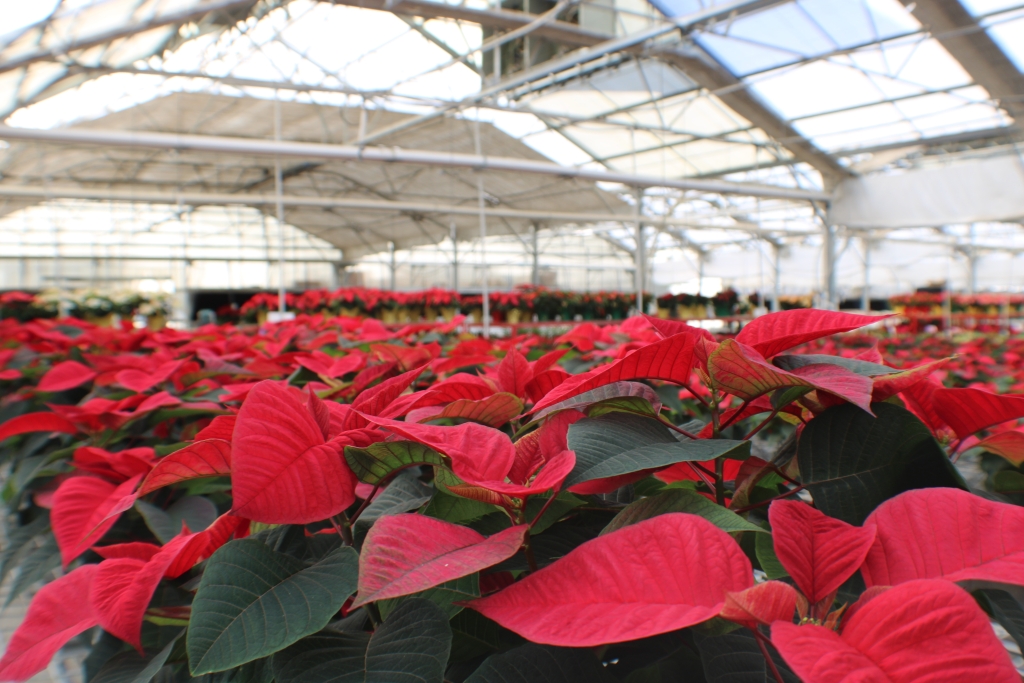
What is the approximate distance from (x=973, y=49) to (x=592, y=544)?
318 inches

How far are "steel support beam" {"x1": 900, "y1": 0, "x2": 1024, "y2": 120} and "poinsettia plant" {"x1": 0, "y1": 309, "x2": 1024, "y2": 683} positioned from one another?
22.8 feet

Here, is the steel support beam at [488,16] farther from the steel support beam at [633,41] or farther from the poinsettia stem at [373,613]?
the poinsettia stem at [373,613]

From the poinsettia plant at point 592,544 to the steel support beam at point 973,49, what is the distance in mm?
6948

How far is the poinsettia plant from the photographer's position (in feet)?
0.71

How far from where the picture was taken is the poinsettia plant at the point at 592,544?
22 cm

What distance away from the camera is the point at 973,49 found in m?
6.39

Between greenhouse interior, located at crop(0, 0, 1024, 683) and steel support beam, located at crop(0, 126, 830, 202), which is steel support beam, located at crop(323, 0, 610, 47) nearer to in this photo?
steel support beam, located at crop(0, 126, 830, 202)

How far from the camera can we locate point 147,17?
5230mm

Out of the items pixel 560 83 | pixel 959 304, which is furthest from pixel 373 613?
pixel 959 304

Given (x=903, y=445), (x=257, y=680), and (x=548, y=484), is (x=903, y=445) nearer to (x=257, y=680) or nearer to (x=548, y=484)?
(x=548, y=484)

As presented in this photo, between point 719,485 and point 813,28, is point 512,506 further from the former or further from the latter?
point 813,28

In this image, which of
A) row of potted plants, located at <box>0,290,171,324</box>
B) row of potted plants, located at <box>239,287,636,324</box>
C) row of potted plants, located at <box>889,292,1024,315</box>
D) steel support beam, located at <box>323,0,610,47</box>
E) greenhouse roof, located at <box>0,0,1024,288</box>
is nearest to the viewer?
row of potted plants, located at <box>0,290,171,324</box>

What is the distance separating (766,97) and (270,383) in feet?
30.3

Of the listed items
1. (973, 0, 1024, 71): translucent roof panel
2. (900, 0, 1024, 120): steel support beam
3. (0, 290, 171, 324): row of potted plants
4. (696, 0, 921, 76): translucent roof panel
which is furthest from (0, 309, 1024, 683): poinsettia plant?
(973, 0, 1024, 71): translucent roof panel
